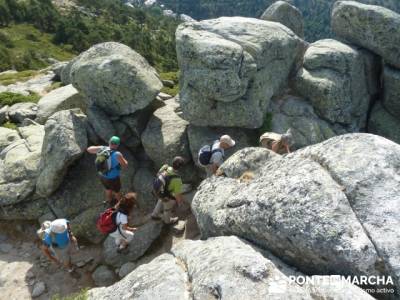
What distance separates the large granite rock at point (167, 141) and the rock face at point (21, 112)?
10342mm

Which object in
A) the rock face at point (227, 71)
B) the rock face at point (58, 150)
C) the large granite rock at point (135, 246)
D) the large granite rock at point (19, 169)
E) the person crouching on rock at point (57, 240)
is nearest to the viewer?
the person crouching on rock at point (57, 240)

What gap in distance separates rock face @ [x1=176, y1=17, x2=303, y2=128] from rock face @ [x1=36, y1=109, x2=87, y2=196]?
6.13 meters

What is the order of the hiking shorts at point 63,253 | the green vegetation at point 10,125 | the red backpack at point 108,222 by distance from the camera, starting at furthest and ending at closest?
1. the green vegetation at point 10,125
2. the hiking shorts at point 63,253
3. the red backpack at point 108,222

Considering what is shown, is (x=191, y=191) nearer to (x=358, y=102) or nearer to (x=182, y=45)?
(x=182, y=45)

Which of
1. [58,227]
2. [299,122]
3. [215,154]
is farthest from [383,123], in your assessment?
[58,227]

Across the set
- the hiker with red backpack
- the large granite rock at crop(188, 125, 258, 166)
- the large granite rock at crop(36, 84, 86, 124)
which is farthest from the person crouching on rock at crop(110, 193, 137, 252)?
the large granite rock at crop(36, 84, 86, 124)

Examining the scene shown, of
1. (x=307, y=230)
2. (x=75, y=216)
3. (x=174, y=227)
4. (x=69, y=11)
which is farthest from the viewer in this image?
(x=69, y=11)

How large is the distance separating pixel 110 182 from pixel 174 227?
387cm

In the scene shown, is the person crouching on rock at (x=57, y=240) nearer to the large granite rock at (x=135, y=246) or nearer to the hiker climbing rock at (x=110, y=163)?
the large granite rock at (x=135, y=246)

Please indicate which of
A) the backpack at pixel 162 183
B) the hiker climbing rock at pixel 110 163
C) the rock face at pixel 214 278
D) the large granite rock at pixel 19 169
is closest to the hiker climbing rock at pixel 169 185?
the backpack at pixel 162 183

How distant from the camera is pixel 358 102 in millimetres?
25984

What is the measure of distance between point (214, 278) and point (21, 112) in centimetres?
2338

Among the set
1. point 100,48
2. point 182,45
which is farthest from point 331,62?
point 100,48

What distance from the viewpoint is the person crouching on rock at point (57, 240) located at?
623 inches
